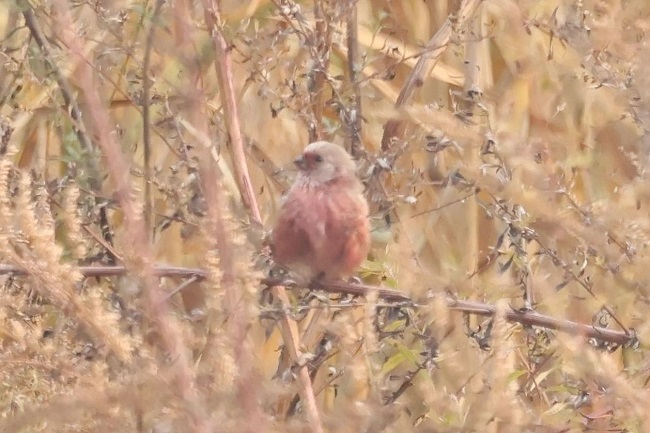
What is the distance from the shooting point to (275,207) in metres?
1.94

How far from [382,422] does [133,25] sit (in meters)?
1.32

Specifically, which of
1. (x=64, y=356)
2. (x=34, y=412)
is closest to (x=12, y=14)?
(x=64, y=356)

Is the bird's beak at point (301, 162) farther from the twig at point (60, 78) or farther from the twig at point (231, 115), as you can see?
the twig at point (60, 78)

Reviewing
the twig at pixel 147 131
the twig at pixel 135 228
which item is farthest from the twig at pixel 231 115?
the twig at pixel 135 228

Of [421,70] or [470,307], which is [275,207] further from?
[470,307]

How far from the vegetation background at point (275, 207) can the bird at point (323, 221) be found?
4 cm

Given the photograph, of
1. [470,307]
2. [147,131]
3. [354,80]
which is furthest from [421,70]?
[470,307]

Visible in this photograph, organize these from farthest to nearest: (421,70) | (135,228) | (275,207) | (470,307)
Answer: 1. (275,207)
2. (421,70)
3. (470,307)
4. (135,228)

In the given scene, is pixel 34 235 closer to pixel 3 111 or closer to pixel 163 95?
pixel 163 95

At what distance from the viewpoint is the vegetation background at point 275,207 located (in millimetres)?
652

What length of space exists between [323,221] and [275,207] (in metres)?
0.28

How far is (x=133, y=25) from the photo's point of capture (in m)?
Result: 1.87

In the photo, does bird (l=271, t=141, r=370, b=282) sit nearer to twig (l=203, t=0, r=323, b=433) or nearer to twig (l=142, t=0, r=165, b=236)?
twig (l=203, t=0, r=323, b=433)

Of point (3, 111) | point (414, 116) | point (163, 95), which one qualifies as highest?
point (414, 116)
